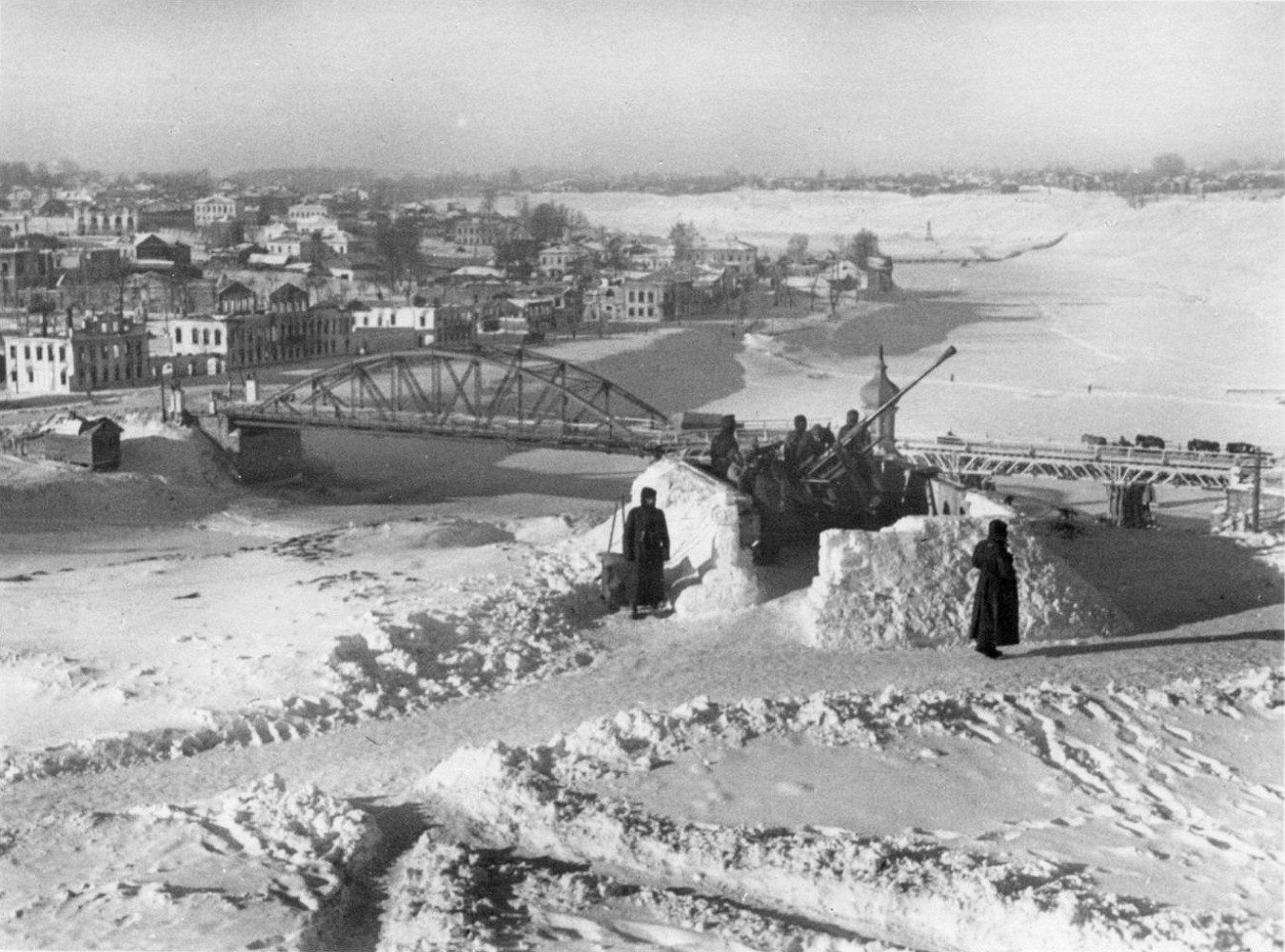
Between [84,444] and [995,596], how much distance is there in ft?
75.5

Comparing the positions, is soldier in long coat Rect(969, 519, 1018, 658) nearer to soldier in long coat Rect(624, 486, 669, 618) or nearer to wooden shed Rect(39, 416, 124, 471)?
soldier in long coat Rect(624, 486, 669, 618)

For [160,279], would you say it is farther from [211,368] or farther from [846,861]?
[846,861]

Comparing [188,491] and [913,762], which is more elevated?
[913,762]

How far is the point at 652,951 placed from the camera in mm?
7207

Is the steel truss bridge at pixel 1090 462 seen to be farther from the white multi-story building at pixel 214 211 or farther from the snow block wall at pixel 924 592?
the white multi-story building at pixel 214 211

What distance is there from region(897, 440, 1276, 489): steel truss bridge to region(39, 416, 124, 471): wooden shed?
49.4ft

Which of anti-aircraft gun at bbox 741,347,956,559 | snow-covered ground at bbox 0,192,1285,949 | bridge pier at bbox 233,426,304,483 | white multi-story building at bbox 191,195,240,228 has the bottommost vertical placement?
bridge pier at bbox 233,426,304,483

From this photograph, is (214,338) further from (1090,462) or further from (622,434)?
(1090,462)

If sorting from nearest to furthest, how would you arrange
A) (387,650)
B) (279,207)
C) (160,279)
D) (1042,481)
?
1. (387,650)
2. (1042,481)
3. (160,279)
4. (279,207)

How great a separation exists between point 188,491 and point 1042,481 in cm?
1624

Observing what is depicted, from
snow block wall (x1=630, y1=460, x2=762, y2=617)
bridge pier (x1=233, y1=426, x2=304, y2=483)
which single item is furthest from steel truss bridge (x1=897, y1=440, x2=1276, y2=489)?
bridge pier (x1=233, y1=426, x2=304, y2=483)

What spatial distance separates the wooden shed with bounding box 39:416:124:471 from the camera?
31.1 m

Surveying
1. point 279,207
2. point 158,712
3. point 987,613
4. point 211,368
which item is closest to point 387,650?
point 158,712

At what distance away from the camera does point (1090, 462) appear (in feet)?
88.1
